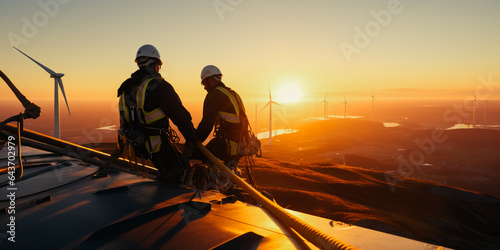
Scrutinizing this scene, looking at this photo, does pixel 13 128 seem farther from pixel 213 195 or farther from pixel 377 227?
pixel 377 227

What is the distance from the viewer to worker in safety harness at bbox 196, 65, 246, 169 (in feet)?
20.3

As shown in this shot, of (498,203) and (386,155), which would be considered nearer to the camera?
(498,203)

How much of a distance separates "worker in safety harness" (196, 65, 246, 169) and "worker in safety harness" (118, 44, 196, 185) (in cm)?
119

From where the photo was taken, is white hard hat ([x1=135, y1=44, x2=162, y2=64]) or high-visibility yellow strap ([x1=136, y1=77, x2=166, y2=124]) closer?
high-visibility yellow strap ([x1=136, y1=77, x2=166, y2=124])

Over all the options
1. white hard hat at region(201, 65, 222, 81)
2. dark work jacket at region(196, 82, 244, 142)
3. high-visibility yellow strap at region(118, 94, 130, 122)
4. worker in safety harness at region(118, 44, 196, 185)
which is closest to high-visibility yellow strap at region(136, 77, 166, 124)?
worker in safety harness at region(118, 44, 196, 185)

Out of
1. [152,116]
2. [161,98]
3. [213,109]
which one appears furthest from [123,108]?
[213,109]

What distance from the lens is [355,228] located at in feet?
13.3

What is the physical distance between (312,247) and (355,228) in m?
1.28

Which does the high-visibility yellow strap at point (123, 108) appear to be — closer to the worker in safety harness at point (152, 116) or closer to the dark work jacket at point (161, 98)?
the worker in safety harness at point (152, 116)

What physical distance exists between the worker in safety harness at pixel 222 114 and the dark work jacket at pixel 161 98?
1.19 metres

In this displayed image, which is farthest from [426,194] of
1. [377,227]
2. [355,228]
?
[355,228]

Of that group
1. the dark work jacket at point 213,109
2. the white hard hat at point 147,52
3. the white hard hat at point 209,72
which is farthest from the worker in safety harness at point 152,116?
the white hard hat at point 209,72

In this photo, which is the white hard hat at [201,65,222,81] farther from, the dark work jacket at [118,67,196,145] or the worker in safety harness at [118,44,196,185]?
the dark work jacket at [118,67,196,145]

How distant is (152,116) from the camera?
16.0ft
